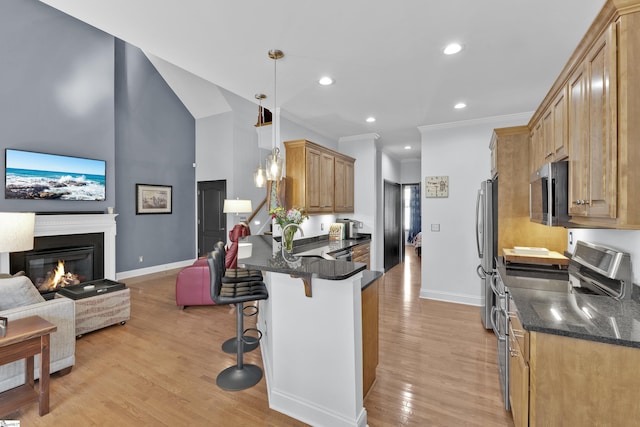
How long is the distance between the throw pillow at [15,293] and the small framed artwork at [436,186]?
4982 millimetres

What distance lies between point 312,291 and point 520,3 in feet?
7.82

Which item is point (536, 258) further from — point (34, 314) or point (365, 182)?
point (34, 314)

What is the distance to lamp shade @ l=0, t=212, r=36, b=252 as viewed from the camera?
2689 mm

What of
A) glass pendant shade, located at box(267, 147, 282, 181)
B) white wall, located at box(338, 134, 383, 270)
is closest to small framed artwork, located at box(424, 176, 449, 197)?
white wall, located at box(338, 134, 383, 270)

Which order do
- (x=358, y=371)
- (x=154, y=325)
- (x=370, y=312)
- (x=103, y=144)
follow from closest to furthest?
(x=358, y=371), (x=370, y=312), (x=154, y=325), (x=103, y=144)

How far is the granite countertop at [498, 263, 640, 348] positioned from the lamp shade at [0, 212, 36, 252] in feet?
13.2

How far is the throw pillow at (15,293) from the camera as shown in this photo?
93.7 inches

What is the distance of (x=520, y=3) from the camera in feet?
6.56


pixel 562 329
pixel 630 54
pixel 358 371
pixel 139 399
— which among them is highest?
pixel 630 54

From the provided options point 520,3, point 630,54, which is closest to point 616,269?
point 630,54

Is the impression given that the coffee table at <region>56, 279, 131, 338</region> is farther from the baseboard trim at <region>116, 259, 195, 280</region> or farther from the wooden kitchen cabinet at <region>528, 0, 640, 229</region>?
the wooden kitchen cabinet at <region>528, 0, 640, 229</region>

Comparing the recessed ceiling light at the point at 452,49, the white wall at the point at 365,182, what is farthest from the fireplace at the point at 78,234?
the recessed ceiling light at the point at 452,49

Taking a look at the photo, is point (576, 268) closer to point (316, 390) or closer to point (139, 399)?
point (316, 390)

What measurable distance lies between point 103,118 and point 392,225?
6.24 metres
